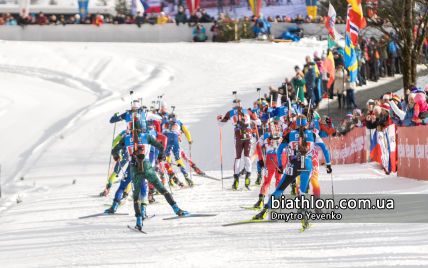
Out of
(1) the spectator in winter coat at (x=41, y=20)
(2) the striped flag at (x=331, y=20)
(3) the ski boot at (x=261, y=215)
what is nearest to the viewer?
(3) the ski boot at (x=261, y=215)

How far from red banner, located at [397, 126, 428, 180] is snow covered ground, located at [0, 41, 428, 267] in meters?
0.31

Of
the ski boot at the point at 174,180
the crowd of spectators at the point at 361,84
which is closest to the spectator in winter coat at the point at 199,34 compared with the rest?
the crowd of spectators at the point at 361,84

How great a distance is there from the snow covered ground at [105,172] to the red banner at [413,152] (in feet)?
1.01

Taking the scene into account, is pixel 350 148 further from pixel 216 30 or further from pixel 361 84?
pixel 216 30

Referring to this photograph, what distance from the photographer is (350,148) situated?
76.2 feet

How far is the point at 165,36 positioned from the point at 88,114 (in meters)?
15.5

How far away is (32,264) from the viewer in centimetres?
1170

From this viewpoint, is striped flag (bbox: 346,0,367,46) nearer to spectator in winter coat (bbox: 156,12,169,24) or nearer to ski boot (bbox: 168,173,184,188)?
ski boot (bbox: 168,173,184,188)

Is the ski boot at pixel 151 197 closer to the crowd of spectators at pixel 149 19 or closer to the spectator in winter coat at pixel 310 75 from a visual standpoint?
the spectator in winter coat at pixel 310 75

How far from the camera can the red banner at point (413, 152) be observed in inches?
648

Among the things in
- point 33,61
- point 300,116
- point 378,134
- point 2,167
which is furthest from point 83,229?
point 33,61

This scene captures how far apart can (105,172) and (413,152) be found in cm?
1243

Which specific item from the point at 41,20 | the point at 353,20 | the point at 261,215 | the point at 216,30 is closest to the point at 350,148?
the point at 353,20

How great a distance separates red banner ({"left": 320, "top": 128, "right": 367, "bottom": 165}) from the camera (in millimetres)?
21922
